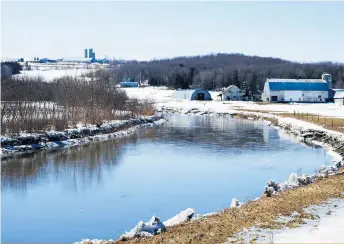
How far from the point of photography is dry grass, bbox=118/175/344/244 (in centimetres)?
682

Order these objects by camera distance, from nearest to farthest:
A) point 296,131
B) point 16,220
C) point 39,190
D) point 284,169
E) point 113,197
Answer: point 16,220 < point 113,197 < point 39,190 < point 284,169 < point 296,131

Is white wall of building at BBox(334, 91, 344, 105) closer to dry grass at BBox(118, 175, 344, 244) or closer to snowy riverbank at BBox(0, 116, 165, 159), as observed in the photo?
snowy riverbank at BBox(0, 116, 165, 159)

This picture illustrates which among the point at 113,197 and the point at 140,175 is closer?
the point at 113,197

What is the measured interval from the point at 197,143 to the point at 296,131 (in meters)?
7.33

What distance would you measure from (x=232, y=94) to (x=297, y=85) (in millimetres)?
9623

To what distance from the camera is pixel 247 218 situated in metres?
7.72

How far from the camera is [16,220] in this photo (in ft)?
30.1

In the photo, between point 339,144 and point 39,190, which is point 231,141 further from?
point 39,190

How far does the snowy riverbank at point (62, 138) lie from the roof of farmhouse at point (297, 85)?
2933 centimetres

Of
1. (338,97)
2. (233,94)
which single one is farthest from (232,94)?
(338,97)

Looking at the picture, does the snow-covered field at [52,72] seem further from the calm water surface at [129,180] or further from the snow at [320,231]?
the snow at [320,231]

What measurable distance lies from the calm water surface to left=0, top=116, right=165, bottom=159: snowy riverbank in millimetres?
1084

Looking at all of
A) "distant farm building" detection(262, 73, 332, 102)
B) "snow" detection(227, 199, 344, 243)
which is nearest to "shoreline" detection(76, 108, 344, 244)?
"snow" detection(227, 199, 344, 243)

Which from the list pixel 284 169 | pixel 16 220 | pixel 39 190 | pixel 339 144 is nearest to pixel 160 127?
pixel 339 144
